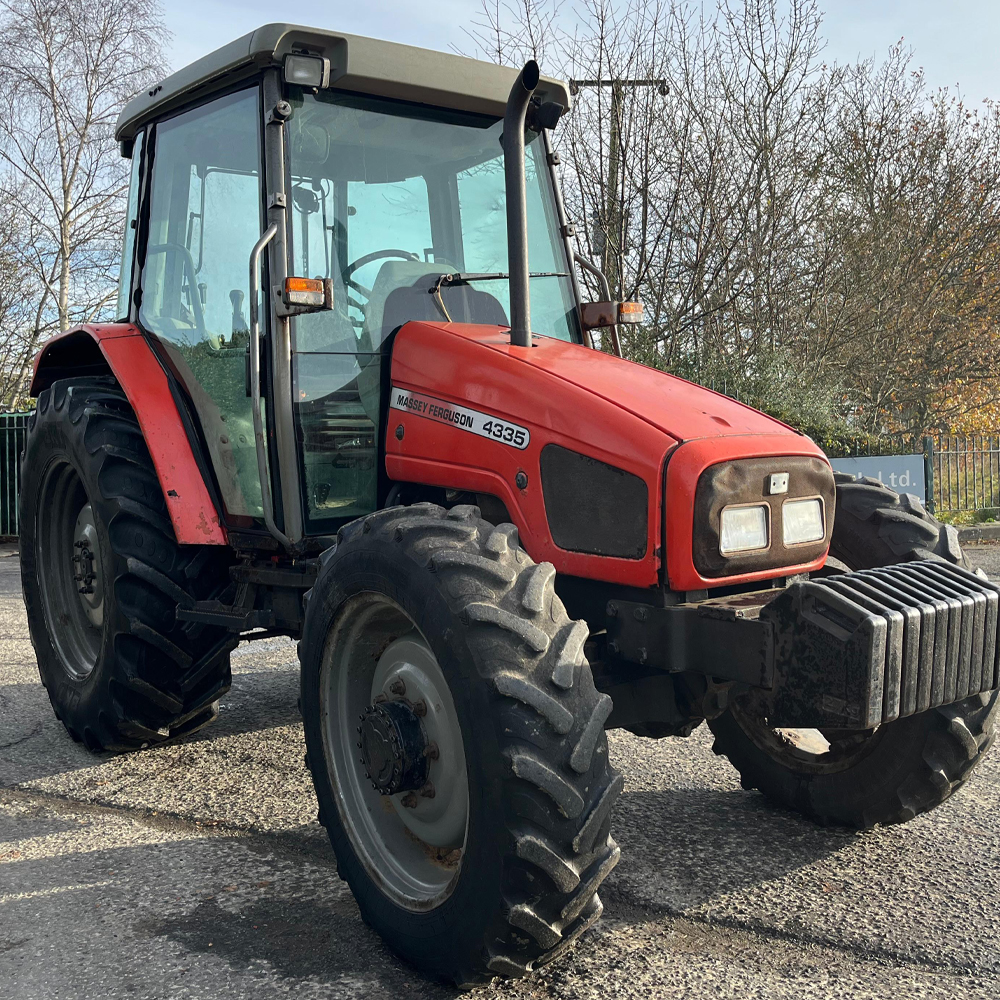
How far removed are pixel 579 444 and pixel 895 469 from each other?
34.9 ft

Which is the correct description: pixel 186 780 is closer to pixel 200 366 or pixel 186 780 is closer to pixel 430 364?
pixel 200 366

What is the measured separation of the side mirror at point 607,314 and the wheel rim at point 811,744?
1544mm

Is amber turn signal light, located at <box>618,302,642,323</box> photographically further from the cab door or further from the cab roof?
the cab door

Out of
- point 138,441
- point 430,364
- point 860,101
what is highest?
point 860,101

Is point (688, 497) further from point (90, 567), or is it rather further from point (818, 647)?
point (90, 567)

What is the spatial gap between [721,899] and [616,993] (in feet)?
2.12

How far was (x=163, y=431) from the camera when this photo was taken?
4270mm

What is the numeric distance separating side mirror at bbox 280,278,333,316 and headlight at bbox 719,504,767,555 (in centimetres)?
152

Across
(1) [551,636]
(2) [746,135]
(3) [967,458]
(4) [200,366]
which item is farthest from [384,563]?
(3) [967,458]

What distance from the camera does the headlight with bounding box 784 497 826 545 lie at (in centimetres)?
302

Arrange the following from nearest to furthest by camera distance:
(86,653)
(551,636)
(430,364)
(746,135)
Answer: (551,636) < (430,364) < (86,653) < (746,135)

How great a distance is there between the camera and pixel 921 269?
1800cm

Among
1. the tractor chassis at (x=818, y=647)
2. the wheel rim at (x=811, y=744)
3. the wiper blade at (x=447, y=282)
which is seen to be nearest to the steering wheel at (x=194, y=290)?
the wiper blade at (x=447, y=282)

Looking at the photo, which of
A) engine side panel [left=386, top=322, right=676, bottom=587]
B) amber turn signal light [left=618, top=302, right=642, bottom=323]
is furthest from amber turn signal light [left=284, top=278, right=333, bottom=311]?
amber turn signal light [left=618, top=302, right=642, bottom=323]
